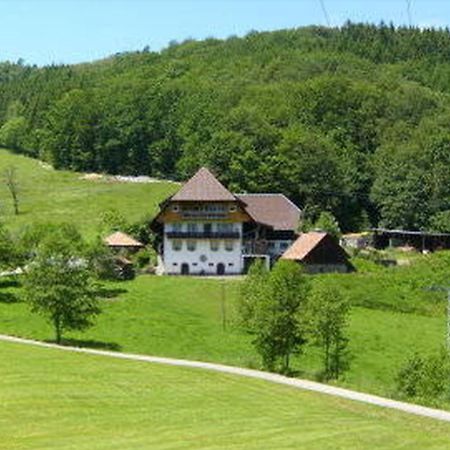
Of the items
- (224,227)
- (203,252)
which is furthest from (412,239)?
(203,252)

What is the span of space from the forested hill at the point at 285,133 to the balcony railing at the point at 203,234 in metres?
38.4

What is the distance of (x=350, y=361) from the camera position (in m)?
51.1

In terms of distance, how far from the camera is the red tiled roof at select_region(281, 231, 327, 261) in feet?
273

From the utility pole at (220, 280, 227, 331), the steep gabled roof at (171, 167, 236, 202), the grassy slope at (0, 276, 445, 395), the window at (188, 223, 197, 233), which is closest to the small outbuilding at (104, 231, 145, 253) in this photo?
the window at (188, 223, 197, 233)

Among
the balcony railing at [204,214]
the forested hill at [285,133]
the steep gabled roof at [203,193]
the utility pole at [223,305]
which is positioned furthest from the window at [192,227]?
the forested hill at [285,133]

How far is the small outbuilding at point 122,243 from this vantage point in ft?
284

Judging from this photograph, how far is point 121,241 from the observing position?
88.4 m

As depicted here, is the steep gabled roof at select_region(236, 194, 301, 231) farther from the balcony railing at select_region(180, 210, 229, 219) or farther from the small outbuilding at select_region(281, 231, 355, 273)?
the small outbuilding at select_region(281, 231, 355, 273)

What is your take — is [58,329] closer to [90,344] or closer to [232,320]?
[90,344]

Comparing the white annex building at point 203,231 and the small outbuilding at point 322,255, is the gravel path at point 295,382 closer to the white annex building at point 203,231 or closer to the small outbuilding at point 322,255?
the white annex building at point 203,231

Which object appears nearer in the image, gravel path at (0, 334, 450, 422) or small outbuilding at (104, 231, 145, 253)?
gravel path at (0, 334, 450, 422)

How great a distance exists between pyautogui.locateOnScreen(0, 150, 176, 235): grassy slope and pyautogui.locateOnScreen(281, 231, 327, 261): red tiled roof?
29867 millimetres

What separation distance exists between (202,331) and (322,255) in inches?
1064

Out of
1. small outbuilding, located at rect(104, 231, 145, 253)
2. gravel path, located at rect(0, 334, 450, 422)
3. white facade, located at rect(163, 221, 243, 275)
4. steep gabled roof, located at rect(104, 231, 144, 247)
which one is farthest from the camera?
steep gabled roof, located at rect(104, 231, 144, 247)
